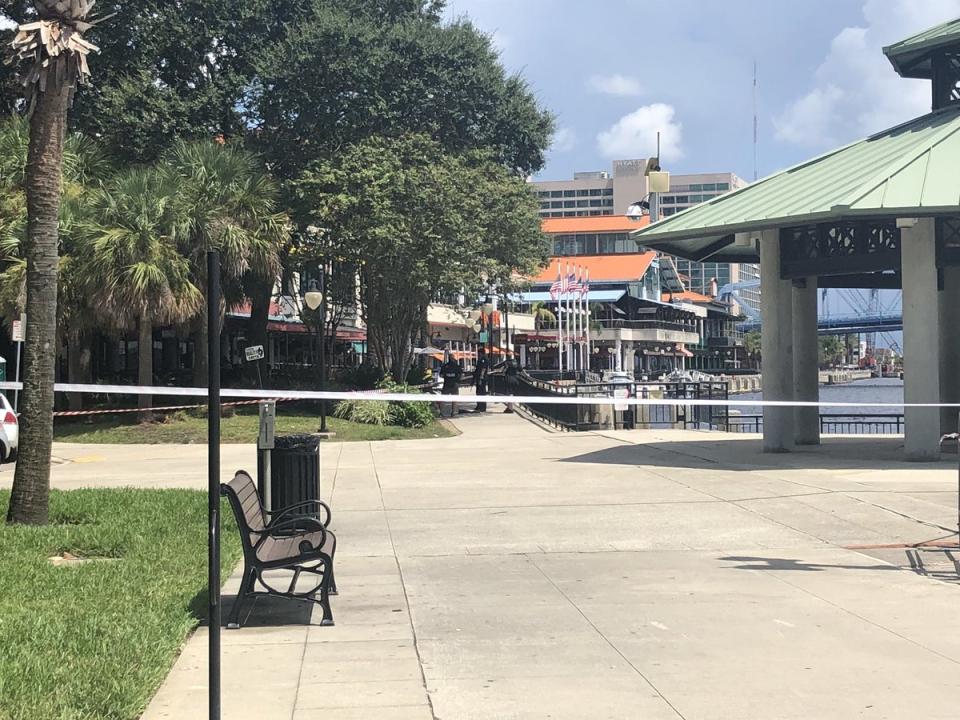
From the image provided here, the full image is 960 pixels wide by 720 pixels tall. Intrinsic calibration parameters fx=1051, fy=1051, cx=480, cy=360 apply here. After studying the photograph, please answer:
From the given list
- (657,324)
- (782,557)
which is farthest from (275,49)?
(657,324)

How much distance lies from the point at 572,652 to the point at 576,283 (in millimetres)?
53243

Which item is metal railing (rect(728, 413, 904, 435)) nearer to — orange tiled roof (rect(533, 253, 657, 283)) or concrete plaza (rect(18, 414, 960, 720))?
concrete plaza (rect(18, 414, 960, 720))

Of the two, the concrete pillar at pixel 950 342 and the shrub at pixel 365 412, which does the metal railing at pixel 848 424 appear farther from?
the shrub at pixel 365 412

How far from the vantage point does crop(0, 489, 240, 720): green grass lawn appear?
5.30 metres

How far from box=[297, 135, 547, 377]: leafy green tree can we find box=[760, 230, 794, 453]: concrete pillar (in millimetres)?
14263

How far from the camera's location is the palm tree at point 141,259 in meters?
25.7

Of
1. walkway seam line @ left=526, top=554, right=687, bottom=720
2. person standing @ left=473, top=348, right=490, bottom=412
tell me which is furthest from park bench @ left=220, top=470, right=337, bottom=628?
person standing @ left=473, top=348, right=490, bottom=412

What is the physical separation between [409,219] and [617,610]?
1061 inches

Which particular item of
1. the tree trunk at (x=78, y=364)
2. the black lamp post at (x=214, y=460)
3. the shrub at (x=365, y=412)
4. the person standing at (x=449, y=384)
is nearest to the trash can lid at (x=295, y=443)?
the black lamp post at (x=214, y=460)

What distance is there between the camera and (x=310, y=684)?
5.69m

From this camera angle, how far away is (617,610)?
748cm

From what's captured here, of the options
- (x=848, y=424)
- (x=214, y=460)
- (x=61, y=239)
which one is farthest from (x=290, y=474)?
(x=848, y=424)

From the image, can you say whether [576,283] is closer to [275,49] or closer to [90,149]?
[275,49]

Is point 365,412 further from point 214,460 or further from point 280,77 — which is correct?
point 214,460
